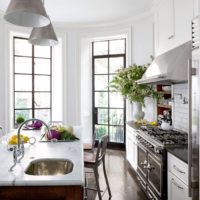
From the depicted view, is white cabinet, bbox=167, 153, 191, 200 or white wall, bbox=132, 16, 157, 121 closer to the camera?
white cabinet, bbox=167, 153, 191, 200

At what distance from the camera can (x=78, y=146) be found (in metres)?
2.57

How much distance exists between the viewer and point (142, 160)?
3299 mm

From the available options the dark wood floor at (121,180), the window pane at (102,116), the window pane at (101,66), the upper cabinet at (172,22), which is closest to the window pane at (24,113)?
the window pane at (102,116)

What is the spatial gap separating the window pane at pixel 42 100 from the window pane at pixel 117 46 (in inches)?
77.1

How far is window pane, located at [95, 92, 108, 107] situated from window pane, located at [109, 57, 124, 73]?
62 cm

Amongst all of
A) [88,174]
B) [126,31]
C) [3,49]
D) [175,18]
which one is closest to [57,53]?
[3,49]

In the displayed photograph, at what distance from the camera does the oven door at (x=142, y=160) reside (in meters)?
3.13

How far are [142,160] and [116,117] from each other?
2.57 meters

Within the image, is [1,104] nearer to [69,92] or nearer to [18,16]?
[69,92]

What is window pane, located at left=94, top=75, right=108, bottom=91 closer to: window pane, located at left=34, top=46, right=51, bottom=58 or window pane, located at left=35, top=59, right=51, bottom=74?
window pane, located at left=35, top=59, right=51, bottom=74

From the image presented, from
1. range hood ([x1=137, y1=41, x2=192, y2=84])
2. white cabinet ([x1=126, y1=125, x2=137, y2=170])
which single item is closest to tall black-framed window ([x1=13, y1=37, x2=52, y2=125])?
white cabinet ([x1=126, y1=125, x2=137, y2=170])

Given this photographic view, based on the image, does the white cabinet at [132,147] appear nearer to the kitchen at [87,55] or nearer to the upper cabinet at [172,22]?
the kitchen at [87,55]

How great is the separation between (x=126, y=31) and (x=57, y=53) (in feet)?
5.83

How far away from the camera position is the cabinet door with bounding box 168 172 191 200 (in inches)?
81.4
